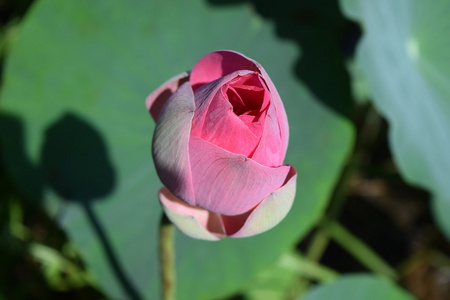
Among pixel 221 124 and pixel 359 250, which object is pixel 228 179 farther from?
pixel 359 250

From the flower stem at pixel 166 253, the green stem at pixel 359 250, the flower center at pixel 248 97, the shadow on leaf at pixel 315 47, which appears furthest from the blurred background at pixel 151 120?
the flower center at pixel 248 97

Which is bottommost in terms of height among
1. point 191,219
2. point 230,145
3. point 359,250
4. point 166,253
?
point 359,250

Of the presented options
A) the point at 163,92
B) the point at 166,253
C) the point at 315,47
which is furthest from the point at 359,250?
the point at 163,92

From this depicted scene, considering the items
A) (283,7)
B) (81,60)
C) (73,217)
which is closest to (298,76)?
(283,7)

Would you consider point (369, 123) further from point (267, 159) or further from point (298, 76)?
point (267, 159)

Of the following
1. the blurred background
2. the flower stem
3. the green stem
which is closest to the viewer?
the flower stem

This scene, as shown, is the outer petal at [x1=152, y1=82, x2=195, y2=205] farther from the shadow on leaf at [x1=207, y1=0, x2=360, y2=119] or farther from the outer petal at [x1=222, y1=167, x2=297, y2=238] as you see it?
the shadow on leaf at [x1=207, y1=0, x2=360, y2=119]

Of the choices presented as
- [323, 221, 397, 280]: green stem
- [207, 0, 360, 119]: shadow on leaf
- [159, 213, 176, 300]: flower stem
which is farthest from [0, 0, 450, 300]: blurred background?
[323, 221, 397, 280]: green stem
